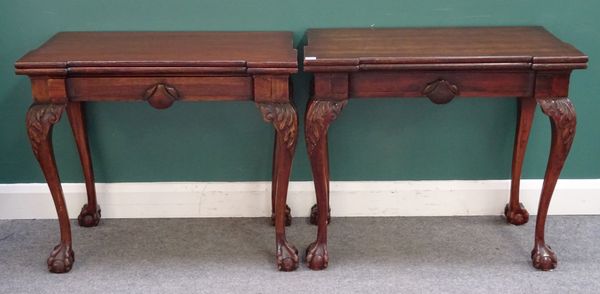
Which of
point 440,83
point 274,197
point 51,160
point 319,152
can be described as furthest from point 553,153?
point 51,160

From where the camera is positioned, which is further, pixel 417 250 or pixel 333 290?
pixel 417 250

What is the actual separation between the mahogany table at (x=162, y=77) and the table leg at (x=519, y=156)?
0.85m

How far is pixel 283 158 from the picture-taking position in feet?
8.48

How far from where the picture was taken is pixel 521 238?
116 inches

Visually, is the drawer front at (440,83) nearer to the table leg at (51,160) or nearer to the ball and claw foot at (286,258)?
the ball and claw foot at (286,258)

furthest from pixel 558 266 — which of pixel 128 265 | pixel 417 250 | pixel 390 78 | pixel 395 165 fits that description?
pixel 128 265

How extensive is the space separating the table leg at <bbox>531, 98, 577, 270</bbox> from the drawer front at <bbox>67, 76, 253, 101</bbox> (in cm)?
→ 89

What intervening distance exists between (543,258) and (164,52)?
135 centimetres

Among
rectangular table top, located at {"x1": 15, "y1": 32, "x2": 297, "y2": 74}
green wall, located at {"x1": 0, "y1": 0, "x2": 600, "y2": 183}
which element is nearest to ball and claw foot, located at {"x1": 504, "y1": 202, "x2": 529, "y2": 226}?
green wall, located at {"x1": 0, "y1": 0, "x2": 600, "y2": 183}

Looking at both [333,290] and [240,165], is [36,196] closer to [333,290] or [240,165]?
[240,165]

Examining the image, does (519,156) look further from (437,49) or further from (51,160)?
(51,160)

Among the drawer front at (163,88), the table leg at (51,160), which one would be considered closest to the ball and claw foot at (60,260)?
the table leg at (51,160)

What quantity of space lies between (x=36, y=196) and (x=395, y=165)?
1.30 metres

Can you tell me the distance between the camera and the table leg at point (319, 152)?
2.51 metres
